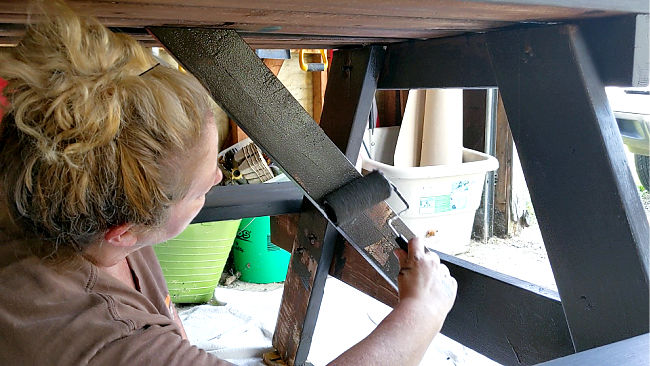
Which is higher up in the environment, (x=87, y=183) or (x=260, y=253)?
(x=87, y=183)

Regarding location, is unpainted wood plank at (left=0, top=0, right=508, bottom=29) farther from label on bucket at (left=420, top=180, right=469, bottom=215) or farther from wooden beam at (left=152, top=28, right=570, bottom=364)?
label on bucket at (left=420, top=180, right=469, bottom=215)

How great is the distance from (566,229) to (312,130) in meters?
0.46

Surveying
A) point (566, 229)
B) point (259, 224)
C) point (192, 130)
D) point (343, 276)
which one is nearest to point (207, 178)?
point (192, 130)

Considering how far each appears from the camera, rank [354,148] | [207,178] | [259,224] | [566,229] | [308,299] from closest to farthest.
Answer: [207,178] → [566,229] → [354,148] → [308,299] → [259,224]

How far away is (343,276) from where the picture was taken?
1.56m

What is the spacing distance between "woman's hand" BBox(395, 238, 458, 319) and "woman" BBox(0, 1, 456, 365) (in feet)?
0.45

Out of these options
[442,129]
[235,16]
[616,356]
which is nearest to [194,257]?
[442,129]

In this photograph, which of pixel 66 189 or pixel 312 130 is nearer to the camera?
pixel 66 189

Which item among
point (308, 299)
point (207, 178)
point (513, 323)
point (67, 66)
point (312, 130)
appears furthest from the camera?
point (308, 299)

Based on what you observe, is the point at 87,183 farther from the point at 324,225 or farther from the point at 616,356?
the point at 324,225

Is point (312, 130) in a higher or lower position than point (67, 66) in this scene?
lower

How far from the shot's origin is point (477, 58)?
3.74ft

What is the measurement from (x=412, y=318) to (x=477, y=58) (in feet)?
1.77

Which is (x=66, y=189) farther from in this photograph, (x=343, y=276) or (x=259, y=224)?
(x=259, y=224)
